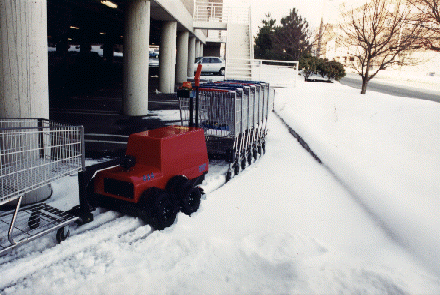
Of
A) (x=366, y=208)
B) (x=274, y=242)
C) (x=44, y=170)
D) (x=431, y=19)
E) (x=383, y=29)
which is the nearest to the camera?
(x=44, y=170)

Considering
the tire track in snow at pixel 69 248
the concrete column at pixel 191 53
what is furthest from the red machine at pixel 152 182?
the concrete column at pixel 191 53

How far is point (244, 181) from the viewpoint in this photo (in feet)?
18.7

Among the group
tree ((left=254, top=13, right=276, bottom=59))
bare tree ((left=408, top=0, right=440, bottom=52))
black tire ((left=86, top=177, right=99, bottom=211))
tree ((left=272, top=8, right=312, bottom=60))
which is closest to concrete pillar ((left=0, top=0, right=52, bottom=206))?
black tire ((left=86, top=177, right=99, bottom=211))

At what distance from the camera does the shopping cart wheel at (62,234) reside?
140 inches

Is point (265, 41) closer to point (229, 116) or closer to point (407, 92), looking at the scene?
point (407, 92)

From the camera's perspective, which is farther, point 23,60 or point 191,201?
point 191,201

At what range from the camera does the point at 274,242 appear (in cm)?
367

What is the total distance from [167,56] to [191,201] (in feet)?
45.2

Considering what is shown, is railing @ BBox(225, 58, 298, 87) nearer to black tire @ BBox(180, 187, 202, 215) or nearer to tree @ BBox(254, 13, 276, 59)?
black tire @ BBox(180, 187, 202, 215)

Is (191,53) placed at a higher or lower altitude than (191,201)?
higher

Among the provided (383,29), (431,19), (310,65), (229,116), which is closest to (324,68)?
(310,65)

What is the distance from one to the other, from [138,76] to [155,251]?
841 centimetres

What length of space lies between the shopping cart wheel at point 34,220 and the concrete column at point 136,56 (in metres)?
7.59

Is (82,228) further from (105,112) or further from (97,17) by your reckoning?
(97,17)
